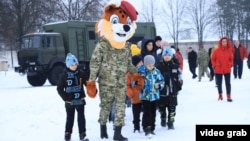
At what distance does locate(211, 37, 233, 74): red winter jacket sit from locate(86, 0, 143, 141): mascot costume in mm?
Answer: 4064

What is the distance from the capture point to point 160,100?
282 inches

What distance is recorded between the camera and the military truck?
1711 centimetres

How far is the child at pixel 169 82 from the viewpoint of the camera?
715cm

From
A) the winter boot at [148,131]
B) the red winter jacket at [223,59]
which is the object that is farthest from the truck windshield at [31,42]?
the winter boot at [148,131]

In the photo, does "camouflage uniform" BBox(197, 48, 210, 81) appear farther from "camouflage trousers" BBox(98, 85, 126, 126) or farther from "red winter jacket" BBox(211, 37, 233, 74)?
"camouflage trousers" BBox(98, 85, 126, 126)

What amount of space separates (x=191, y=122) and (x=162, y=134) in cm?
113

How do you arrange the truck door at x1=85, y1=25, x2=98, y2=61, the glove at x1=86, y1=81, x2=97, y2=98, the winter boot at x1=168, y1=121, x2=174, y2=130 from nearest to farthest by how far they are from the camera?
the glove at x1=86, y1=81, x2=97, y2=98 < the winter boot at x1=168, y1=121, x2=174, y2=130 < the truck door at x1=85, y1=25, x2=98, y2=61

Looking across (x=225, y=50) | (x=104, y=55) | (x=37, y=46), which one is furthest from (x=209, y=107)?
(x=37, y=46)

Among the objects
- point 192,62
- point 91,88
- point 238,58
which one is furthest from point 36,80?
point 91,88

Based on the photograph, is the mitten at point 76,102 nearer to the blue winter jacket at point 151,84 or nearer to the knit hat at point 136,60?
the blue winter jacket at point 151,84

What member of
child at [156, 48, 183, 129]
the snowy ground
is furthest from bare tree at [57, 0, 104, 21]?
child at [156, 48, 183, 129]

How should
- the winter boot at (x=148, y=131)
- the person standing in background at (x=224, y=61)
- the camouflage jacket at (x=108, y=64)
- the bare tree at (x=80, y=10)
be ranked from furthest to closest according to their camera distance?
1. the bare tree at (x=80, y=10)
2. the person standing in background at (x=224, y=61)
3. the winter boot at (x=148, y=131)
4. the camouflage jacket at (x=108, y=64)

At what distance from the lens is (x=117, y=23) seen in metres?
6.48

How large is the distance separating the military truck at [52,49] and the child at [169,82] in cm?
915
